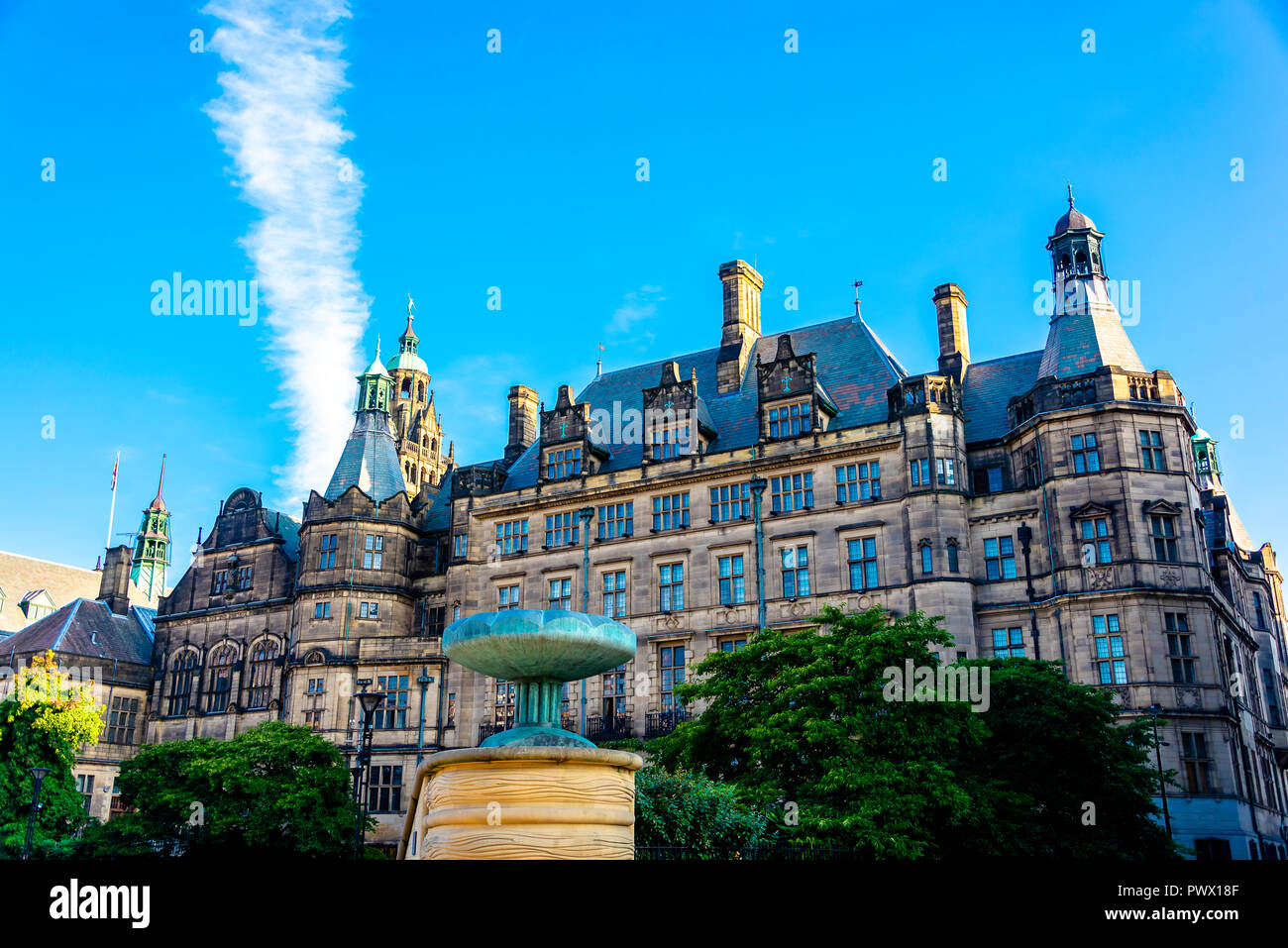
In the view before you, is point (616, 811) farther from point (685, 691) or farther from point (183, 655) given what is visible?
point (183, 655)

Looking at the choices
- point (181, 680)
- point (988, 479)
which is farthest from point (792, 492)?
point (181, 680)

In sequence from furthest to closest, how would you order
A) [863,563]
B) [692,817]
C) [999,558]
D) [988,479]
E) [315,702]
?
[315,702]
[988,479]
[863,563]
[999,558]
[692,817]

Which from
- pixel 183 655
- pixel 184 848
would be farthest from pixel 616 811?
pixel 183 655

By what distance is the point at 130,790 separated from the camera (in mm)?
39125

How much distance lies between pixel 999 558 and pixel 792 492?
8.22 metres

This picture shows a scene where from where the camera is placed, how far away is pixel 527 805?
50.1 feet

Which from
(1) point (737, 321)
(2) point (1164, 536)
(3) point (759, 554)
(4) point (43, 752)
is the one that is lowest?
(4) point (43, 752)

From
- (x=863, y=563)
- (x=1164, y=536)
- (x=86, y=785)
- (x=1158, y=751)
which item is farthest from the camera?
(x=86, y=785)

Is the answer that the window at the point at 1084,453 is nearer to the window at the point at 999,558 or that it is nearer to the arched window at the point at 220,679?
the window at the point at 999,558

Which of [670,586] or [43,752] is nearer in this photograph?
[43,752]

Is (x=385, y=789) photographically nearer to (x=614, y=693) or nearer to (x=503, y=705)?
(x=503, y=705)

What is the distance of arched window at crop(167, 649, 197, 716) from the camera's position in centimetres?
5741

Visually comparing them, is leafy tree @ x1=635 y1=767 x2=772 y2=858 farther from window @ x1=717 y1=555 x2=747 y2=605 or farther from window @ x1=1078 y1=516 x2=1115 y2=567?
window @ x1=1078 y1=516 x2=1115 y2=567
